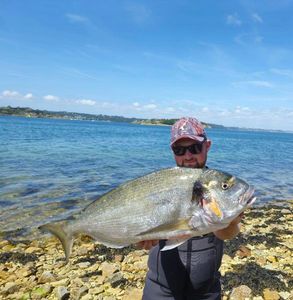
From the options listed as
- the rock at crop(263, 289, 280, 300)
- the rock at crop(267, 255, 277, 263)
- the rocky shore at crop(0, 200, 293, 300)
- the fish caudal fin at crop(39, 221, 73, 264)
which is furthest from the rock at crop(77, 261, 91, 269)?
the fish caudal fin at crop(39, 221, 73, 264)

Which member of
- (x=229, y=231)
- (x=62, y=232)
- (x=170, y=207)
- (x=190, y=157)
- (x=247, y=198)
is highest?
(x=190, y=157)

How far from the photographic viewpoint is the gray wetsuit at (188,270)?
3.82 m

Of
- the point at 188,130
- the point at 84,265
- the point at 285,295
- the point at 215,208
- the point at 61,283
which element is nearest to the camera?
the point at 215,208

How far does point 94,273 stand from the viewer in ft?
25.5

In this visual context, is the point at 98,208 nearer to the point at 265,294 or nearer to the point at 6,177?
the point at 265,294

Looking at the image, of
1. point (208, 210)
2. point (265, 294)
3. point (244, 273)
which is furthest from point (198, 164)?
point (244, 273)

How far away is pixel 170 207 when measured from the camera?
3219 millimetres

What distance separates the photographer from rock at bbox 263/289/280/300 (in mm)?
6559

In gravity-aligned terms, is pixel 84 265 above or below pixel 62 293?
below

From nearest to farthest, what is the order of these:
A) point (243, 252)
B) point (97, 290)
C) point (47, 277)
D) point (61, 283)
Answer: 1. point (97, 290)
2. point (61, 283)
3. point (47, 277)
4. point (243, 252)

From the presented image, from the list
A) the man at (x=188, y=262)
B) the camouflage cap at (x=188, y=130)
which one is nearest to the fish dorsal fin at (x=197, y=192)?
the man at (x=188, y=262)

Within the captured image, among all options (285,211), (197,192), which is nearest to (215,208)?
(197,192)

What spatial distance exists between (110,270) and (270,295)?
334 centimetres

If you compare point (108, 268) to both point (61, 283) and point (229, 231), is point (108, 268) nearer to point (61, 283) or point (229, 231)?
point (61, 283)
